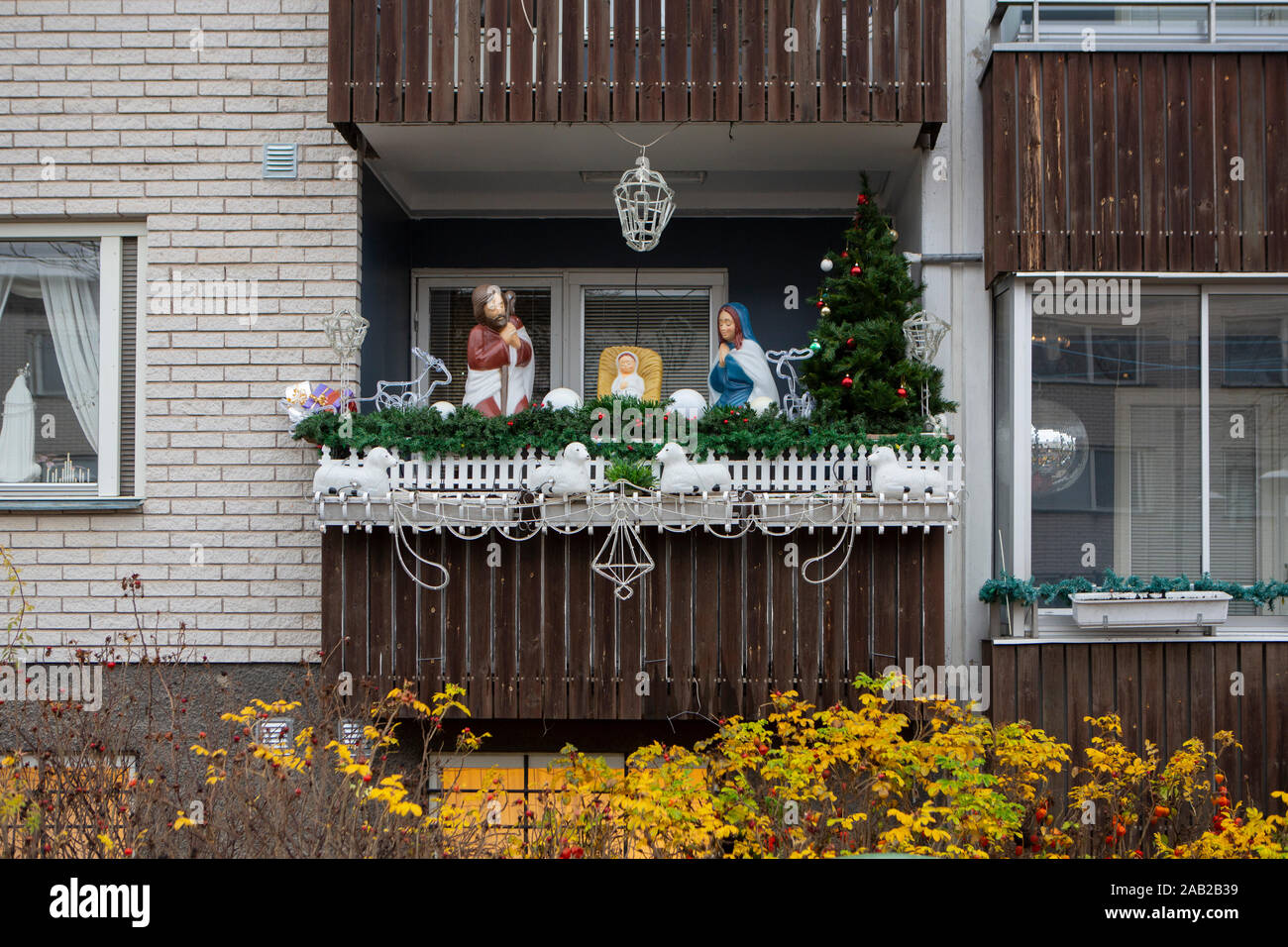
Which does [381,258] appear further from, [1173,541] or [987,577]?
[1173,541]

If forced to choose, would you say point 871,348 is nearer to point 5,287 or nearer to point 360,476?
point 360,476

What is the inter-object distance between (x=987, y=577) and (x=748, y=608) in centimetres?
158

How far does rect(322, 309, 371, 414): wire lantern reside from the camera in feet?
21.6

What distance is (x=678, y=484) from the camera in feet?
20.4

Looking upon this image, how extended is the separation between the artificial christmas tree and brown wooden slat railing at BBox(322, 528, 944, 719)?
755 mm

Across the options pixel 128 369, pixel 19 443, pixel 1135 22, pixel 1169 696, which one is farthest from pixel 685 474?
pixel 19 443

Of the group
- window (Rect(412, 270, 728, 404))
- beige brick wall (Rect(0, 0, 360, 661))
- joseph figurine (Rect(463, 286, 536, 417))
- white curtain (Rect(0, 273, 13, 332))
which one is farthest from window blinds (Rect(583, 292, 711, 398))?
white curtain (Rect(0, 273, 13, 332))

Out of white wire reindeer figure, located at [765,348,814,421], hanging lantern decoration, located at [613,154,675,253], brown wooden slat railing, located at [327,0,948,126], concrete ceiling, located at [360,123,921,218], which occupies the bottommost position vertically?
white wire reindeer figure, located at [765,348,814,421]

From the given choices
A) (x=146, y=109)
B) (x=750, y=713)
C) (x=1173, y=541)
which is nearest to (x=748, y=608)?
(x=750, y=713)

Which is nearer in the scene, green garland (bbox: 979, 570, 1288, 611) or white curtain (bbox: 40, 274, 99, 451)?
green garland (bbox: 979, 570, 1288, 611)

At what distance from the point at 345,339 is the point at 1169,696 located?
5.34 metres

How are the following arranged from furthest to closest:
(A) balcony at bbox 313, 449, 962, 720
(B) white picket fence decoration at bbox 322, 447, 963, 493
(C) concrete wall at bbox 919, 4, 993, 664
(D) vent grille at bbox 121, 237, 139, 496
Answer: (D) vent grille at bbox 121, 237, 139, 496 < (C) concrete wall at bbox 919, 4, 993, 664 < (A) balcony at bbox 313, 449, 962, 720 < (B) white picket fence decoration at bbox 322, 447, 963, 493

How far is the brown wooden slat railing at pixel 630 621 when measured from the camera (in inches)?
254

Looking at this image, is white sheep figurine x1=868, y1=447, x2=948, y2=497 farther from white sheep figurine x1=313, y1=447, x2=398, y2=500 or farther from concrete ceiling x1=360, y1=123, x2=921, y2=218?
white sheep figurine x1=313, y1=447, x2=398, y2=500
